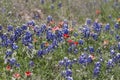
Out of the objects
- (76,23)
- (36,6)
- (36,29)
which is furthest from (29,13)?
(36,29)

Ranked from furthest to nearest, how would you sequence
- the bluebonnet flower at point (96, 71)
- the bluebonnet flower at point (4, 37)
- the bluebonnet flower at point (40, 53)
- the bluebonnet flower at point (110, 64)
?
the bluebonnet flower at point (4, 37)
the bluebonnet flower at point (40, 53)
the bluebonnet flower at point (110, 64)
the bluebonnet flower at point (96, 71)

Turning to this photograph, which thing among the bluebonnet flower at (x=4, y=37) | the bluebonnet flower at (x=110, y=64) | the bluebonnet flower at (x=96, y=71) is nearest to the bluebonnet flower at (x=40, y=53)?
the bluebonnet flower at (x=4, y=37)

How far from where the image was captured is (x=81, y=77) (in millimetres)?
6516

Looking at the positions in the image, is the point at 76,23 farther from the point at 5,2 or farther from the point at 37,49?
the point at 37,49

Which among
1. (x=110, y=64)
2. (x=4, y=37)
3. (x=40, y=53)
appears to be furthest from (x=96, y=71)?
(x=4, y=37)

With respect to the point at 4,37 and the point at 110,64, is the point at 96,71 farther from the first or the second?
the point at 4,37

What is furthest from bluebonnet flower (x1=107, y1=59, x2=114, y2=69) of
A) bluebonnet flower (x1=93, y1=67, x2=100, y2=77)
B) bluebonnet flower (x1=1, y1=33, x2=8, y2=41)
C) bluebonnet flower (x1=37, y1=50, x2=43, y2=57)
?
bluebonnet flower (x1=1, y1=33, x2=8, y2=41)

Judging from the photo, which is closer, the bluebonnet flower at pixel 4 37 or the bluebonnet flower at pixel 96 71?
the bluebonnet flower at pixel 96 71

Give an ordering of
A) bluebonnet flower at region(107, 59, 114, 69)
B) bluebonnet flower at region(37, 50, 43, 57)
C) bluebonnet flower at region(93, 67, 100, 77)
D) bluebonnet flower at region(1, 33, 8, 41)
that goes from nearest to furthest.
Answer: bluebonnet flower at region(93, 67, 100, 77)
bluebonnet flower at region(107, 59, 114, 69)
bluebonnet flower at region(37, 50, 43, 57)
bluebonnet flower at region(1, 33, 8, 41)

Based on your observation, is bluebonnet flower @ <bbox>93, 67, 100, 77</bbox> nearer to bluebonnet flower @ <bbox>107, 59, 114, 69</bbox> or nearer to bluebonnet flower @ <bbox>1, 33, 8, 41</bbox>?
bluebonnet flower @ <bbox>107, 59, 114, 69</bbox>

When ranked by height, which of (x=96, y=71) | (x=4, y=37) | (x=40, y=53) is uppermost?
(x=4, y=37)

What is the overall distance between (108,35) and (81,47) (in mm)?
857

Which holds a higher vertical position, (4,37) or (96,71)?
(4,37)

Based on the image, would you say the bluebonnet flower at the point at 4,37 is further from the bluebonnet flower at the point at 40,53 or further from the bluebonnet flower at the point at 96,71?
the bluebonnet flower at the point at 96,71
